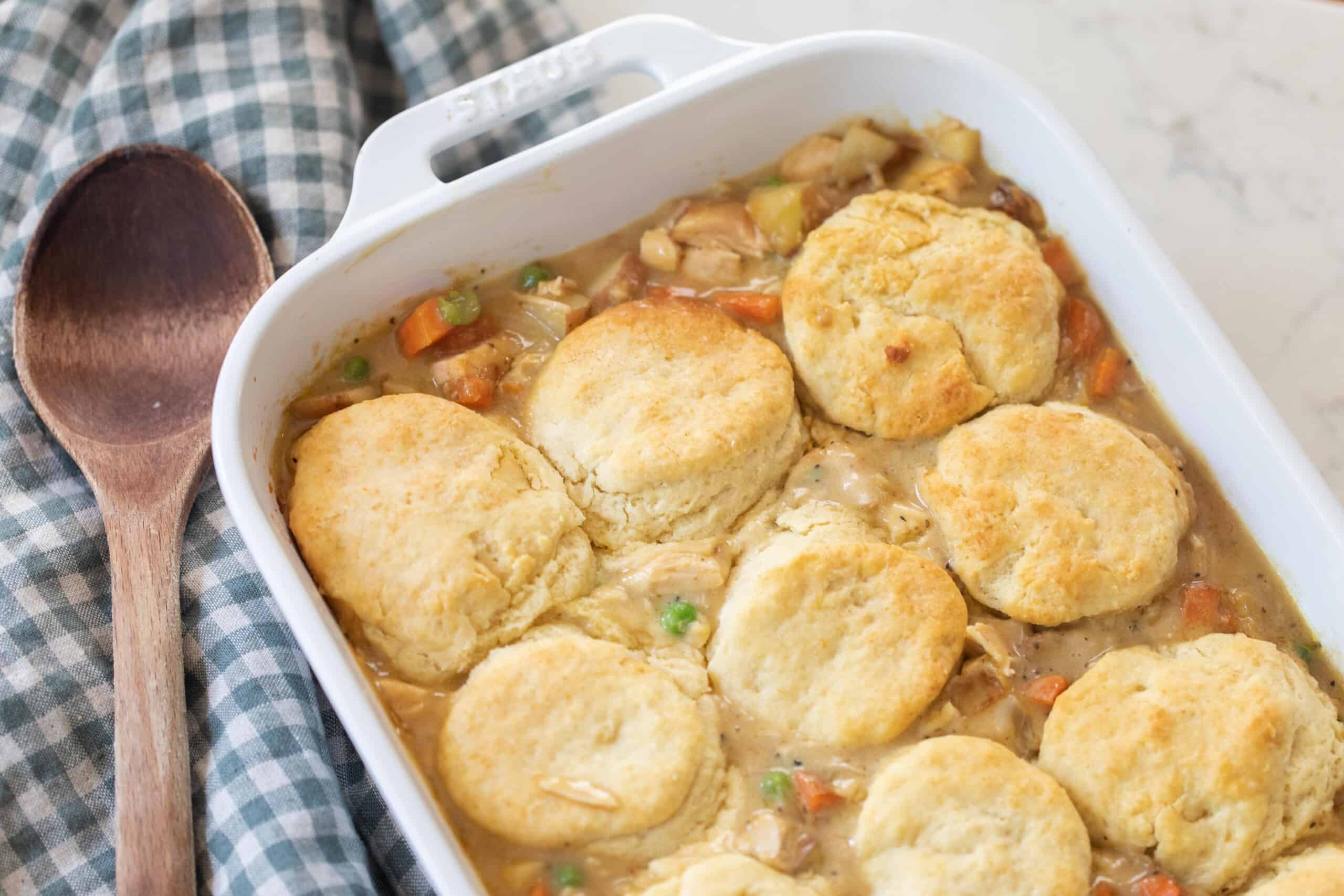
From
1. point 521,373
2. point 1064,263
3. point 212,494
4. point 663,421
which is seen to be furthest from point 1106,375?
point 212,494

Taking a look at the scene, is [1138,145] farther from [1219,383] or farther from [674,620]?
[674,620]

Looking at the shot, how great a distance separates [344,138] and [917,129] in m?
1.53

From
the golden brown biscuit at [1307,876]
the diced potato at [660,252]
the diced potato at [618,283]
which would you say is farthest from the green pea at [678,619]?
the golden brown biscuit at [1307,876]

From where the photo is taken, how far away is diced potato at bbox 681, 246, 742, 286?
308 cm

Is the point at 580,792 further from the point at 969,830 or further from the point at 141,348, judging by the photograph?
the point at 141,348

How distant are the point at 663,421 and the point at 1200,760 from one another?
1246 millimetres

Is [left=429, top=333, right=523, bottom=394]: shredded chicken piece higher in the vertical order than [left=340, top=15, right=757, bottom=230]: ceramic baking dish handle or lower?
lower

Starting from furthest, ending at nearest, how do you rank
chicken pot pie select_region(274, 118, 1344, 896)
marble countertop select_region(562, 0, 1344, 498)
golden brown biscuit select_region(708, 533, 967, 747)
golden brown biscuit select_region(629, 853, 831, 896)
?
marble countertop select_region(562, 0, 1344, 498)
golden brown biscuit select_region(708, 533, 967, 747)
chicken pot pie select_region(274, 118, 1344, 896)
golden brown biscuit select_region(629, 853, 831, 896)

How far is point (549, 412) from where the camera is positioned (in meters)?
2.80

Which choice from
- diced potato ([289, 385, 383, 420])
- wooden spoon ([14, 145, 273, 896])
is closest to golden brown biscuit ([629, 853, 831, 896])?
wooden spoon ([14, 145, 273, 896])

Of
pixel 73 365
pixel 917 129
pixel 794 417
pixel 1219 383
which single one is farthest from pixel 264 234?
pixel 1219 383

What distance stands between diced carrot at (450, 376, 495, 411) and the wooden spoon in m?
0.62

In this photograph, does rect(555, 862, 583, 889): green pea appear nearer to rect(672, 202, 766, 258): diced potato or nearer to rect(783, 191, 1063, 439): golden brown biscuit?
rect(783, 191, 1063, 439): golden brown biscuit

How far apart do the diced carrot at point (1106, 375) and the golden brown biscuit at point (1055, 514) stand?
22 cm
